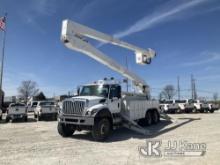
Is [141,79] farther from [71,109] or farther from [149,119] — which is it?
[71,109]

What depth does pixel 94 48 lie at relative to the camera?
15.3 metres

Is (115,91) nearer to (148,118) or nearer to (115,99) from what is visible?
(115,99)

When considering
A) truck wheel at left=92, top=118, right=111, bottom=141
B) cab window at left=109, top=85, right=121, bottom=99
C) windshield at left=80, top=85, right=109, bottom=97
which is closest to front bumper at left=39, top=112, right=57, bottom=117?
windshield at left=80, top=85, right=109, bottom=97

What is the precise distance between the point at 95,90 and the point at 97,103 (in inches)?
56.8

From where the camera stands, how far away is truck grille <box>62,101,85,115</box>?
12867 millimetres

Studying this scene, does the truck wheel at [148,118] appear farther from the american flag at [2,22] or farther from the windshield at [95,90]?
the american flag at [2,22]

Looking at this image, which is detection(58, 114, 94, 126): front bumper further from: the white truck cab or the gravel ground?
the gravel ground

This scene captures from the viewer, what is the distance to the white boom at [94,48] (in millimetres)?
13711

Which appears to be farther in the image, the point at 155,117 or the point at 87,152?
the point at 155,117

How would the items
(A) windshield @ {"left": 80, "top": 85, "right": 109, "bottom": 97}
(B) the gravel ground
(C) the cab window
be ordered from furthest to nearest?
(C) the cab window → (A) windshield @ {"left": 80, "top": 85, "right": 109, "bottom": 97} → (B) the gravel ground

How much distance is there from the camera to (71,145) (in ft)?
37.6

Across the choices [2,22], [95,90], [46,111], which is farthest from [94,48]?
[2,22]

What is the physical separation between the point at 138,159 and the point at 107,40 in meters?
9.69

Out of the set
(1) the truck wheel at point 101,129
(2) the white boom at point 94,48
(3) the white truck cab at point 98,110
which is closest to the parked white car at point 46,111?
(2) the white boom at point 94,48
